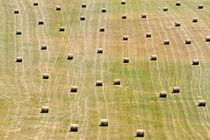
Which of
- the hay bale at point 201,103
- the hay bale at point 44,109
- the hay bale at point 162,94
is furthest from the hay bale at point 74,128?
the hay bale at point 201,103

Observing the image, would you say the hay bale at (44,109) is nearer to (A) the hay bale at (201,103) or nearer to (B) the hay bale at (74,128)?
(B) the hay bale at (74,128)

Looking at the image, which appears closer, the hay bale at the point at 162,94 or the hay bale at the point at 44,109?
the hay bale at the point at 44,109

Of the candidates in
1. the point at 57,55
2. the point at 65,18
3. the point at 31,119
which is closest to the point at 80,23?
the point at 65,18

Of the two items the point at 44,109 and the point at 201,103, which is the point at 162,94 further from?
the point at 44,109

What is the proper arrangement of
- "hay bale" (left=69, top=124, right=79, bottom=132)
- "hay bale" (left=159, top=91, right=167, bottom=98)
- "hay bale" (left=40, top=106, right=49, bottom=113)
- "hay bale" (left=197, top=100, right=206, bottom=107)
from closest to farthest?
1. "hay bale" (left=69, top=124, right=79, bottom=132)
2. "hay bale" (left=40, top=106, right=49, bottom=113)
3. "hay bale" (left=197, top=100, right=206, bottom=107)
4. "hay bale" (left=159, top=91, right=167, bottom=98)

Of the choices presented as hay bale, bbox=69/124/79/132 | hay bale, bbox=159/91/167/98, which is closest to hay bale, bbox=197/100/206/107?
hay bale, bbox=159/91/167/98

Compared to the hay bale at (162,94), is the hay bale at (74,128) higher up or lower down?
higher up

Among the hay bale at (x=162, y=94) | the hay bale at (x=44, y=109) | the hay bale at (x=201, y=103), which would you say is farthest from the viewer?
the hay bale at (x=162, y=94)

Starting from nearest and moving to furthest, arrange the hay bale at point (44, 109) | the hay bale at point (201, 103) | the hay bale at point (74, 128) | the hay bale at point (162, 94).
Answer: the hay bale at point (74, 128) → the hay bale at point (44, 109) → the hay bale at point (201, 103) → the hay bale at point (162, 94)

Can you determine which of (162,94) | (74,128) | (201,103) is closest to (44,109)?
(74,128)

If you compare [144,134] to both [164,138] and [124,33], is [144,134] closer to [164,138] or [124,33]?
[164,138]

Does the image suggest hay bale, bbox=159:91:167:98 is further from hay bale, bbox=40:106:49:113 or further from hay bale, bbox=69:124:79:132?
hay bale, bbox=69:124:79:132

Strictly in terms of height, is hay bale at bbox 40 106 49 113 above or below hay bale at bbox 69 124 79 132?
below
